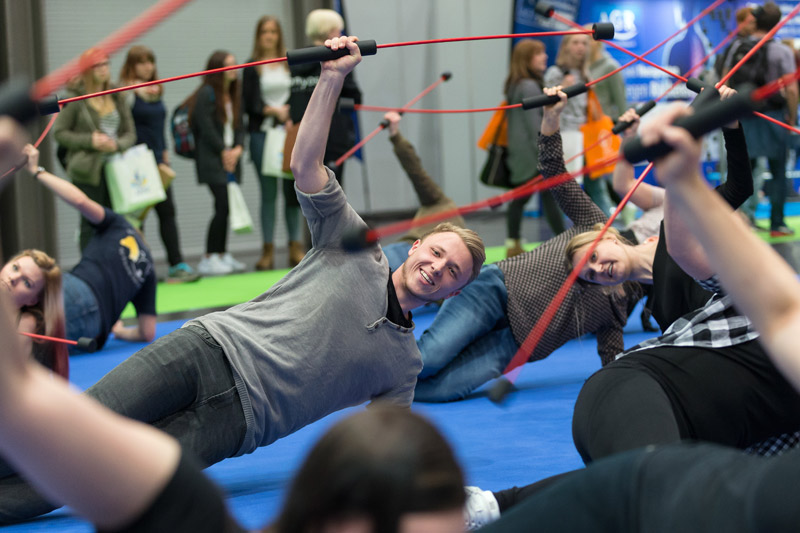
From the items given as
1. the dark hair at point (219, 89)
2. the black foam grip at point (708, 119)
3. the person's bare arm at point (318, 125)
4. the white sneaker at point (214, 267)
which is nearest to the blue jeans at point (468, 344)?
the person's bare arm at point (318, 125)

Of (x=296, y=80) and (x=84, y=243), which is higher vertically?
(x=296, y=80)

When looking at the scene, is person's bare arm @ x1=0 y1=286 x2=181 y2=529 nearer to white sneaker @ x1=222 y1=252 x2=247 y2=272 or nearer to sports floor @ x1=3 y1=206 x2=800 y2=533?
sports floor @ x1=3 y1=206 x2=800 y2=533

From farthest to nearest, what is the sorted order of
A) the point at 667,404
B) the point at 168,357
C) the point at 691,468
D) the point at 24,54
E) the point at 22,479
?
the point at 24,54, the point at 22,479, the point at 168,357, the point at 667,404, the point at 691,468

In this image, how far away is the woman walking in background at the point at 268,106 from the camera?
18.7 feet

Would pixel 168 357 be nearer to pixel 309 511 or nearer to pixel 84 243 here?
pixel 309 511

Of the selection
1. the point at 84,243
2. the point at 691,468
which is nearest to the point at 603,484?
the point at 691,468

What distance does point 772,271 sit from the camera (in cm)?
100

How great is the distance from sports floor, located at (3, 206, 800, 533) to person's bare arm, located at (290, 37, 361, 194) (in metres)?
0.55

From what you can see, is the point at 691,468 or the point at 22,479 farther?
the point at 22,479

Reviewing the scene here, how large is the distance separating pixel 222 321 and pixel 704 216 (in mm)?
1237

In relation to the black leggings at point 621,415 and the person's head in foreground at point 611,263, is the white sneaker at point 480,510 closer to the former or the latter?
the black leggings at point 621,415

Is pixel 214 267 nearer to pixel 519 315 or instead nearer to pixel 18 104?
pixel 519 315

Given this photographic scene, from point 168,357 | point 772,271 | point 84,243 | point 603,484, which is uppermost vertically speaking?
point 772,271

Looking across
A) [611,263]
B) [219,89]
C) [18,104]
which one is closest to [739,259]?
[18,104]
